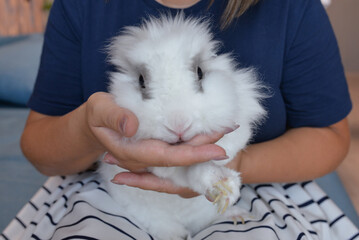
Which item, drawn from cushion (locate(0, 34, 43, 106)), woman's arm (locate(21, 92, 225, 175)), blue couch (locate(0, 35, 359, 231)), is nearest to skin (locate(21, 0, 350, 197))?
woman's arm (locate(21, 92, 225, 175))

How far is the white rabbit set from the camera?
565 mm

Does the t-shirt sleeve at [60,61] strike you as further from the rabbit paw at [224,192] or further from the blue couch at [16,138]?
the rabbit paw at [224,192]

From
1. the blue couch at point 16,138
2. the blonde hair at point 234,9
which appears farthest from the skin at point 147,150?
the blue couch at point 16,138

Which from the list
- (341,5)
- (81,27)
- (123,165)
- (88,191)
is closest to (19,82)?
(81,27)

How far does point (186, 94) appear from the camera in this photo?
22.3 inches

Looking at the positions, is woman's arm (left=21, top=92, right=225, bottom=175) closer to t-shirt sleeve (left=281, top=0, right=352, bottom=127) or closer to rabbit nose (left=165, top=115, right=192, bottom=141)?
rabbit nose (left=165, top=115, right=192, bottom=141)

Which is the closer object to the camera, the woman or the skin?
the skin

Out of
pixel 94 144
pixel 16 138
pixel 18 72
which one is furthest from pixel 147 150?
pixel 18 72

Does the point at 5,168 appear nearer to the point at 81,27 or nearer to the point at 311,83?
the point at 81,27

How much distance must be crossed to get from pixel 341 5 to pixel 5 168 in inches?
161

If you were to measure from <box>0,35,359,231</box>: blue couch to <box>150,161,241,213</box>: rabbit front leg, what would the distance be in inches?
26.0

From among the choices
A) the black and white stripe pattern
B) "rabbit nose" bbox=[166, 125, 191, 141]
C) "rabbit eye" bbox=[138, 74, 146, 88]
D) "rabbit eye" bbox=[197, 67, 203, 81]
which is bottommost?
the black and white stripe pattern

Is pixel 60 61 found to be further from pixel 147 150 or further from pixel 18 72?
pixel 18 72

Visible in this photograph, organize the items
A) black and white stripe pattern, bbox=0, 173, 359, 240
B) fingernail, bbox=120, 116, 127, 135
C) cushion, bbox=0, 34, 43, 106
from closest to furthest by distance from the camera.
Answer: fingernail, bbox=120, 116, 127, 135 < black and white stripe pattern, bbox=0, 173, 359, 240 < cushion, bbox=0, 34, 43, 106
